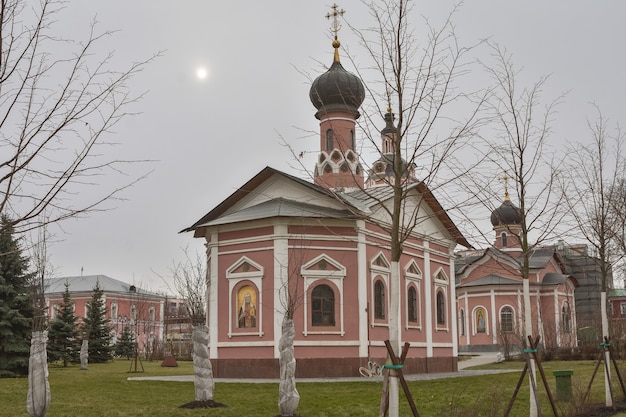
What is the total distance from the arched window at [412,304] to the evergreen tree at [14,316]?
1407 cm

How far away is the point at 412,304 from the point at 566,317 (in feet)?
87.0

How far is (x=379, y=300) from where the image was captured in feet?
76.3

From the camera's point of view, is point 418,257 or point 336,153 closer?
point 418,257

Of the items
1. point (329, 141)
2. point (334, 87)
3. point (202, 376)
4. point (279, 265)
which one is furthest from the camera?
point (329, 141)

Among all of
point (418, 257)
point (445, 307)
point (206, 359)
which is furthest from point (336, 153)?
point (206, 359)

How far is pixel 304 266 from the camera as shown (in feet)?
72.0

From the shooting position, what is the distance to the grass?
41.3 feet

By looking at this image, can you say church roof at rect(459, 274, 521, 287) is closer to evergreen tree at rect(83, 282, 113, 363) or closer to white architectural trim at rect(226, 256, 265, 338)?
evergreen tree at rect(83, 282, 113, 363)

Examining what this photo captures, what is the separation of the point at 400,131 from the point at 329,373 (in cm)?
1482

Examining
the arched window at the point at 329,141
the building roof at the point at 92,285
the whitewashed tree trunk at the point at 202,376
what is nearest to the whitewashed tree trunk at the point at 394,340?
the whitewashed tree trunk at the point at 202,376

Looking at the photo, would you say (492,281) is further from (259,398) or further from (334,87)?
(259,398)

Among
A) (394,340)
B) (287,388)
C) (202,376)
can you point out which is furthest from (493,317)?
(394,340)

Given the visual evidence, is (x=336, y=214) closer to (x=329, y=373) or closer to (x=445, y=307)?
(x=329, y=373)

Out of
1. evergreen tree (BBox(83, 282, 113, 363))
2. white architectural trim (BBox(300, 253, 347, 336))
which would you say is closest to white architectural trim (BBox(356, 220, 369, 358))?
white architectural trim (BBox(300, 253, 347, 336))
